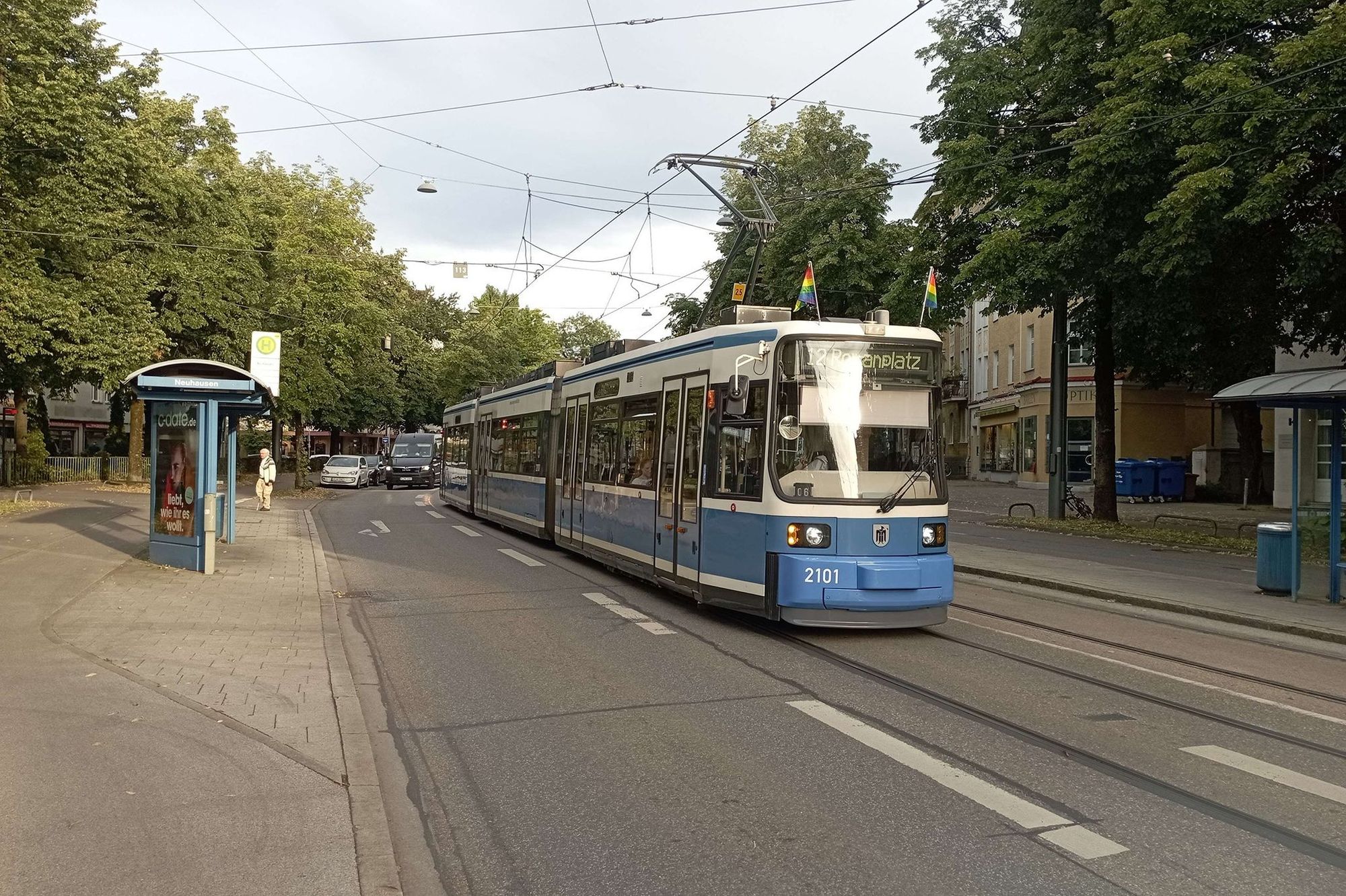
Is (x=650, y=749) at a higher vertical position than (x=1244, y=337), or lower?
lower

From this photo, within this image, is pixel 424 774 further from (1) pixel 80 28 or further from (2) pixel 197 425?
(1) pixel 80 28

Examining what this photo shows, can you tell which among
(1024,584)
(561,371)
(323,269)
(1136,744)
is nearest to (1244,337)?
(1024,584)

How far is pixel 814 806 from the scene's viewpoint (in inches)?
196

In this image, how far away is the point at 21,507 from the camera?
22.7 meters

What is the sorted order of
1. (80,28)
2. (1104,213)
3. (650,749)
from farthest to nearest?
(80,28) → (1104,213) → (650,749)

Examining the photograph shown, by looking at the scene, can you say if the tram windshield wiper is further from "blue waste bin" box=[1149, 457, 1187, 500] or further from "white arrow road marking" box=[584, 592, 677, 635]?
"blue waste bin" box=[1149, 457, 1187, 500]

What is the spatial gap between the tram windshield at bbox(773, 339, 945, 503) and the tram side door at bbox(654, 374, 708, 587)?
138 centimetres

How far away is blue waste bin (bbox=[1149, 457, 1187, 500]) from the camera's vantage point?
121 feet

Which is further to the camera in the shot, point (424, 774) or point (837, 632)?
point (837, 632)

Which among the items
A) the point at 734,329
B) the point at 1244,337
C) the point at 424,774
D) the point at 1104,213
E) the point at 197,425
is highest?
the point at 1104,213

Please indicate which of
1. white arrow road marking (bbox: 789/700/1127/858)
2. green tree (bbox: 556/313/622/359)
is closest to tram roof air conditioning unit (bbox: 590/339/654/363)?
white arrow road marking (bbox: 789/700/1127/858)

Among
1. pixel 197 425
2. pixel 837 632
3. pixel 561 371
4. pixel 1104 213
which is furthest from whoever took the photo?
pixel 1104 213

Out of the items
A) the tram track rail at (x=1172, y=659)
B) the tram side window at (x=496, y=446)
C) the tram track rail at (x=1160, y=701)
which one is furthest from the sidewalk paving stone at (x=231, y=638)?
the tram track rail at (x=1172, y=659)

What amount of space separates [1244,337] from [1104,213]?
18.0 ft
